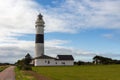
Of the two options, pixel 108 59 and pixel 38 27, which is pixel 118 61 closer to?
pixel 108 59

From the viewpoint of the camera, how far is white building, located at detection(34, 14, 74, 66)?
Answer: 101869mm

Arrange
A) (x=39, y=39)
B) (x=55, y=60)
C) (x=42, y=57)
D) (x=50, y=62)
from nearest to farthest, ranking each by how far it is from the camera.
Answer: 1. (x=39, y=39)
2. (x=42, y=57)
3. (x=50, y=62)
4. (x=55, y=60)

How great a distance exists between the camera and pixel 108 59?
391ft

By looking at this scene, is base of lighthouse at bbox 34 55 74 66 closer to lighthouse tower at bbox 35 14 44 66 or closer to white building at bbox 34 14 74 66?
white building at bbox 34 14 74 66

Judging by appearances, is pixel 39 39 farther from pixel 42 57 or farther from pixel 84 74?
pixel 84 74

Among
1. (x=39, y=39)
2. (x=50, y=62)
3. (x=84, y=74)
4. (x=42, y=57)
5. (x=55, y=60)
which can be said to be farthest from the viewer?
(x=55, y=60)

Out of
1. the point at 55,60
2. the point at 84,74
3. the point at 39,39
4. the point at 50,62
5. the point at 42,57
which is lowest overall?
the point at 84,74

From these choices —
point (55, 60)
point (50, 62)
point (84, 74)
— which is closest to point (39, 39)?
point (50, 62)

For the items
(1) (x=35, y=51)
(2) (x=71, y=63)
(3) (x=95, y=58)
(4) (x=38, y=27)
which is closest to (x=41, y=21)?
(4) (x=38, y=27)

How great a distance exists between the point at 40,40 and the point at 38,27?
5920mm

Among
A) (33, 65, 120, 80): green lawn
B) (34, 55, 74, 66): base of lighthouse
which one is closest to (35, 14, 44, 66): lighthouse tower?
(34, 55, 74, 66): base of lighthouse

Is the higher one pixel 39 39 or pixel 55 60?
pixel 39 39

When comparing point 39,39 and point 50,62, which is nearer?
point 39,39

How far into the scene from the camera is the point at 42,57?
103 m
